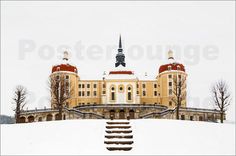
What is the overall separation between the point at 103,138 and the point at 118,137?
1.45m

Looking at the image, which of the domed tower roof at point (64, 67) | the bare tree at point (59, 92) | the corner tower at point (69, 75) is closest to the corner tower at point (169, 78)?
the corner tower at point (69, 75)

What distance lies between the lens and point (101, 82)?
85.4m

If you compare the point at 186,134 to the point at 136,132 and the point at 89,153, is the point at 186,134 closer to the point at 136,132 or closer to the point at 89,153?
the point at 136,132

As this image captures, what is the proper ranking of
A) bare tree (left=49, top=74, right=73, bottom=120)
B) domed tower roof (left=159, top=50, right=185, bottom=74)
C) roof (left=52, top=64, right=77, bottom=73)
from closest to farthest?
bare tree (left=49, top=74, right=73, bottom=120) → roof (left=52, top=64, right=77, bottom=73) → domed tower roof (left=159, top=50, right=185, bottom=74)

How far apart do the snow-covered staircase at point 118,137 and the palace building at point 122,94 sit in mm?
31825

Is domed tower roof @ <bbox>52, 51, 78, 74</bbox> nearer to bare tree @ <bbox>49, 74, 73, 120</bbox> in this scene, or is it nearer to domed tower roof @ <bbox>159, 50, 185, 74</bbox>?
bare tree @ <bbox>49, 74, 73, 120</bbox>

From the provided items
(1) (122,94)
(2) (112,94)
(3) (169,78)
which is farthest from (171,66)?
(2) (112,94)

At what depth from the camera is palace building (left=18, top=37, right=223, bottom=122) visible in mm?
69375

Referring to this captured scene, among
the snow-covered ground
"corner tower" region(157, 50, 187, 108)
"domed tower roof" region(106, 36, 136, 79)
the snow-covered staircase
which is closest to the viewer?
the snow-covered ground

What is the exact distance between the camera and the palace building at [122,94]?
69375 millimetres

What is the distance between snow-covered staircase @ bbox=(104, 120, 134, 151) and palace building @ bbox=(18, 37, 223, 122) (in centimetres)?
3183

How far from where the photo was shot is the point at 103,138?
31.2 meters

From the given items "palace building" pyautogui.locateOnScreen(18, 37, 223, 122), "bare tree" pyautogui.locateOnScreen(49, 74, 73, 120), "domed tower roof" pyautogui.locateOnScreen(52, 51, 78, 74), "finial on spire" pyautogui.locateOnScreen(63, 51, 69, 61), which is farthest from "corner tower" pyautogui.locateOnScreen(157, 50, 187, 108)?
"finial on spire" pyautogui.locateOnScreen(63, 51, 69, 61)

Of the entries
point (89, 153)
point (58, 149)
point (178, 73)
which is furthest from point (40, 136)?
point (178, 73)
